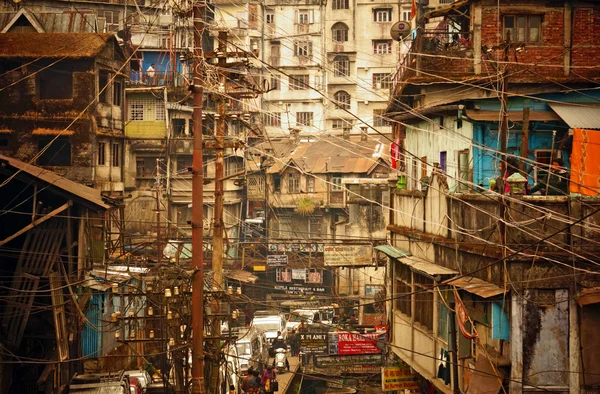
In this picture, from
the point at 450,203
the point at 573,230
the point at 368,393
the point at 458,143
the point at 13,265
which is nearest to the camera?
the point at 573,230

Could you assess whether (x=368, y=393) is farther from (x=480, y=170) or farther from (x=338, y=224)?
(x=338, y=224)

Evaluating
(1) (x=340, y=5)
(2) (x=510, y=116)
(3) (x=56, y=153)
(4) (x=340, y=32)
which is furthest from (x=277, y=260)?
(1) (x=340, y=5)

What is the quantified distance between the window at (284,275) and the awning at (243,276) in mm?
2923

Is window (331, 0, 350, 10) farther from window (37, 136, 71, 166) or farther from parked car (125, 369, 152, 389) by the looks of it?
parked car (125, 369, 152, 389)

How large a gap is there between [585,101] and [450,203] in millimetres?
5373

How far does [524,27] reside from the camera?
920 inches

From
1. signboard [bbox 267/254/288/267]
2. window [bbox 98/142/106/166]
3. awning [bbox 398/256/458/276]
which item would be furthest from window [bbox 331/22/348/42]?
awning [bbox 398/256/458/276]

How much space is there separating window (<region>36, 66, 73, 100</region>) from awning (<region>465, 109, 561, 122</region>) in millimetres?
30199

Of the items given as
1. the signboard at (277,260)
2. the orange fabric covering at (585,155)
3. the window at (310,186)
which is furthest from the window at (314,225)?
the orange fabric covering at (585,155)

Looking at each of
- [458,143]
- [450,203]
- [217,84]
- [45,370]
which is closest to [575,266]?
[450,203]

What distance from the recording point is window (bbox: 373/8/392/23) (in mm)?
77250

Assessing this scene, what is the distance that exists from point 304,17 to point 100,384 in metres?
61.2

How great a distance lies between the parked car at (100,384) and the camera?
72.3 feet

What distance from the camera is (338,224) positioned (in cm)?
5850
